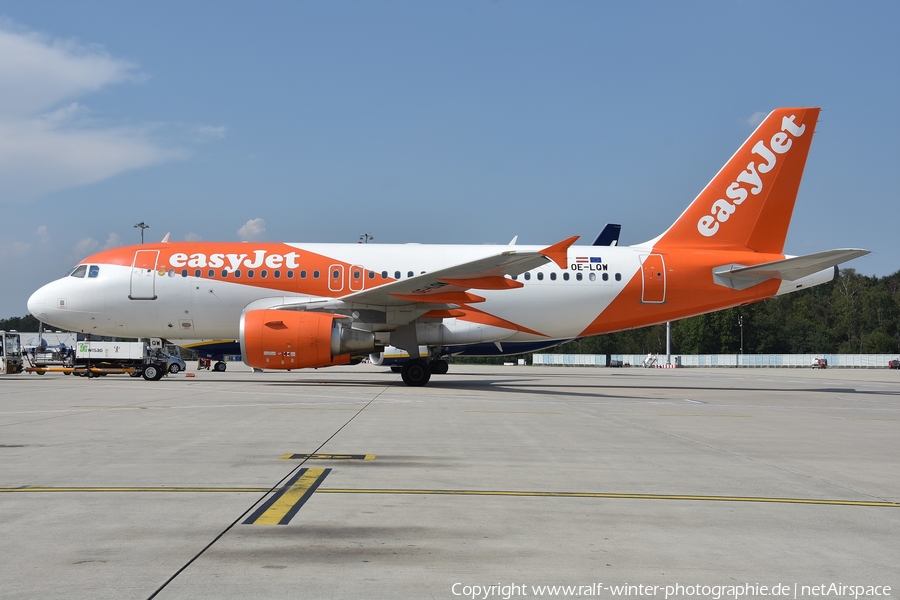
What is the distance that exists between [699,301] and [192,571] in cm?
2075

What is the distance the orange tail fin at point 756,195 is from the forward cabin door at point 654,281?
1.02m

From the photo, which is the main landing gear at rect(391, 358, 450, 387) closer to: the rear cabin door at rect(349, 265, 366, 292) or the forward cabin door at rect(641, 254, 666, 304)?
the rear cabin door at rect(349, 265, 366, 292)

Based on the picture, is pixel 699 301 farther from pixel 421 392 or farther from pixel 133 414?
pixel 133 414

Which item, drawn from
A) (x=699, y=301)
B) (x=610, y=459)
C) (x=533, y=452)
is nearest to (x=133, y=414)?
(x=533, y=452)

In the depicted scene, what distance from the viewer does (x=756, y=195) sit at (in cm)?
2250

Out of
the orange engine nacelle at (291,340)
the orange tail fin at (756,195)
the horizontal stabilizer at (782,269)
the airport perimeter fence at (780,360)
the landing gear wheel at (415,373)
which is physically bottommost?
the airport perimeter fence at (780,360)

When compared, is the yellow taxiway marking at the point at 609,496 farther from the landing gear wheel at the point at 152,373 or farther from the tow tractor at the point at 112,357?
the tow tractor at the point at 112,357

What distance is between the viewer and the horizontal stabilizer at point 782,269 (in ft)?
62.5

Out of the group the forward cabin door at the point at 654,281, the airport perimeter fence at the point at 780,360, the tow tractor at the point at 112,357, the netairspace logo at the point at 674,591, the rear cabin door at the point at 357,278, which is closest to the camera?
the netairspace logo at the point at 674,591

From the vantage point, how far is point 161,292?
2150cm

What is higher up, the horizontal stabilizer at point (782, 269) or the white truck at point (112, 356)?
the horizontal stabilizer at point (782, 269)

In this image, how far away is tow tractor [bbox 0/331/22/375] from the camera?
32938mm

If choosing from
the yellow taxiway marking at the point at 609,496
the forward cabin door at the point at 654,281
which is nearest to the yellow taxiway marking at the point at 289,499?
the yellow taxiway marking at the point at 609,496

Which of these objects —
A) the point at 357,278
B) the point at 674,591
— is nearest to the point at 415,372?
the point at 357,278
